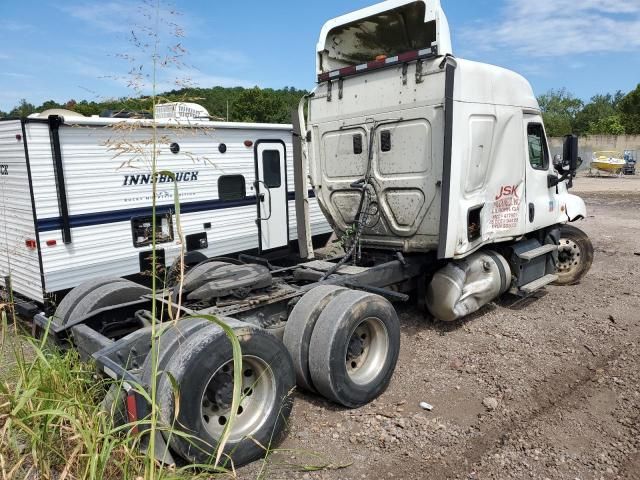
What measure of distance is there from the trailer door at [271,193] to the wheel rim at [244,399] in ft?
16.3

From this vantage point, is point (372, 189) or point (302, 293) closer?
point (302, 293)

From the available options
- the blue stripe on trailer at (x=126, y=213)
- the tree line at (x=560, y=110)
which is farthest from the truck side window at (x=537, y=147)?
the tree line at (x=560, y=110)

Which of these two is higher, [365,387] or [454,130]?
[454,130]

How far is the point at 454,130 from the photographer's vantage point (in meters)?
4.87

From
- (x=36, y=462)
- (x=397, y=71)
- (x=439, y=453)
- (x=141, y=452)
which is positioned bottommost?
(x=439, y=453)

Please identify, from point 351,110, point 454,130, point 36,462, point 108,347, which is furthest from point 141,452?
point 351,110

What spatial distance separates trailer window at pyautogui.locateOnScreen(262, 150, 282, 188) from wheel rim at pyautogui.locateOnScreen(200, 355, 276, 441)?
5.22 m

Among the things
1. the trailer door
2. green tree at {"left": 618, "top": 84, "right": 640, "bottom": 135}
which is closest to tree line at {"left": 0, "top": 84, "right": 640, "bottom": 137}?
green tree at {"left": 618, "top": 84, "right": 640, "bottom": 135}

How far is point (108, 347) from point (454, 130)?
11.9ft

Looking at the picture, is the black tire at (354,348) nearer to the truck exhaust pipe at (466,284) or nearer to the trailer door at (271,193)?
the truck exhaust pipe at (466,284)

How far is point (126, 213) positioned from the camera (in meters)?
6.52

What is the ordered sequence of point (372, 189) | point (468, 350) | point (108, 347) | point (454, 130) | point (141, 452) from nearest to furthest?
point (141, 452) → point (108, 347) → point (454, 130) → point (468, 350) → point (372, 189)

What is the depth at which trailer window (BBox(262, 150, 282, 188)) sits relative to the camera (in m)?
8.23

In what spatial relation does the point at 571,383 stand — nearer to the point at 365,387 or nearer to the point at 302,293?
the point at 365,387
